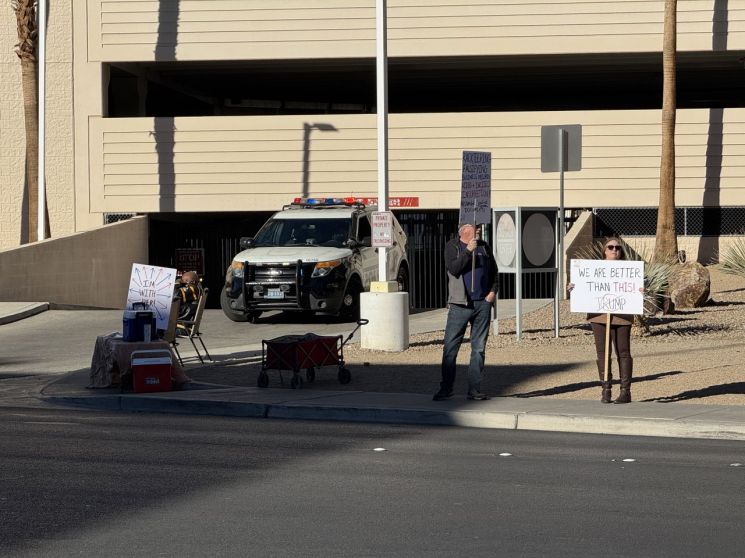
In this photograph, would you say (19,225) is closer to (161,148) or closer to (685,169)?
(161,148)

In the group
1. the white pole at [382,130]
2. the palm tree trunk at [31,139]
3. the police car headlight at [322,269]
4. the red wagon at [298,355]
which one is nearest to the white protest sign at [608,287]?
the red wagon at [298,355]

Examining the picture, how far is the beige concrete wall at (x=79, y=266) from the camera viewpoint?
28.2 m

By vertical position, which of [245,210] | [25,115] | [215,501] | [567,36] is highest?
[567,36]

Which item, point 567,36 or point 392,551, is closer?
point 392,551

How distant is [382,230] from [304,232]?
5585 mm

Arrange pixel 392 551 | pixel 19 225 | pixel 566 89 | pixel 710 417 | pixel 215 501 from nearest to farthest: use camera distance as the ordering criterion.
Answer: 1. pixel 392 551
2. pixel 215 501
3. pixel 710 417
4. pixel 19 225
5. pixel 566 89

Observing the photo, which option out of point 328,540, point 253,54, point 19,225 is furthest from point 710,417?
point 19,225

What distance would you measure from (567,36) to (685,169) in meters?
4.36

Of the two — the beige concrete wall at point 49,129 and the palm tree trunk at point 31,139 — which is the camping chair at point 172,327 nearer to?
the palm tree trunk at point 31,139

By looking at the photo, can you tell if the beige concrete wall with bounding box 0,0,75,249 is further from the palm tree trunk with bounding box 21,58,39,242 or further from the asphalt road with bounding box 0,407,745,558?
the asphalt road with bounding box 0,407,745,558

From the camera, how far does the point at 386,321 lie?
19.5 metres

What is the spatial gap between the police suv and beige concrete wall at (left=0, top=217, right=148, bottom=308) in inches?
233

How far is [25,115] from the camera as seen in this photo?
1288 inches

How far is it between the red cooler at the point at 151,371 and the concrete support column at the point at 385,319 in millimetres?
4405
